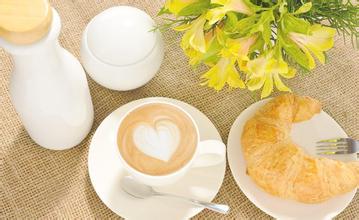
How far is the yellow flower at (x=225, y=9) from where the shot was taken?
56 cm

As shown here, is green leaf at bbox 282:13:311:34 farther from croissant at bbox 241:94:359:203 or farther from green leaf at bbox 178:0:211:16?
croissant at bbox 241:94:359:203

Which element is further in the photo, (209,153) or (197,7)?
(209,153)

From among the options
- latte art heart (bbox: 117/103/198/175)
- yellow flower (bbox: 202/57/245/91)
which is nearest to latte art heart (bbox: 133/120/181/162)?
latte art heart (bbox: 117/103/198/175)

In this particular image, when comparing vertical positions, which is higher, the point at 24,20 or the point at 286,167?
the point at 24,20

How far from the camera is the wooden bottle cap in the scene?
0.58 metres

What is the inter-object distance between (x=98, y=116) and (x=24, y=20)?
29 cm

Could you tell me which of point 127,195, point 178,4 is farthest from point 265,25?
point 127,195

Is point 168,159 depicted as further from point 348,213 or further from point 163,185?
point 348,213

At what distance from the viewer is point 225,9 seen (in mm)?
561

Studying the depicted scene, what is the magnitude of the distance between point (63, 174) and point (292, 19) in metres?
0.46

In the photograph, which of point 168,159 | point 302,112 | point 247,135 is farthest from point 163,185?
point 302,112

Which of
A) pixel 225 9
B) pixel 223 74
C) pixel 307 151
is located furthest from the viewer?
pixel 307 151

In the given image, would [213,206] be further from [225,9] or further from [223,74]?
[225,9]

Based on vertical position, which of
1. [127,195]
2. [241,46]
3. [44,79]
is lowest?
[127,195]
